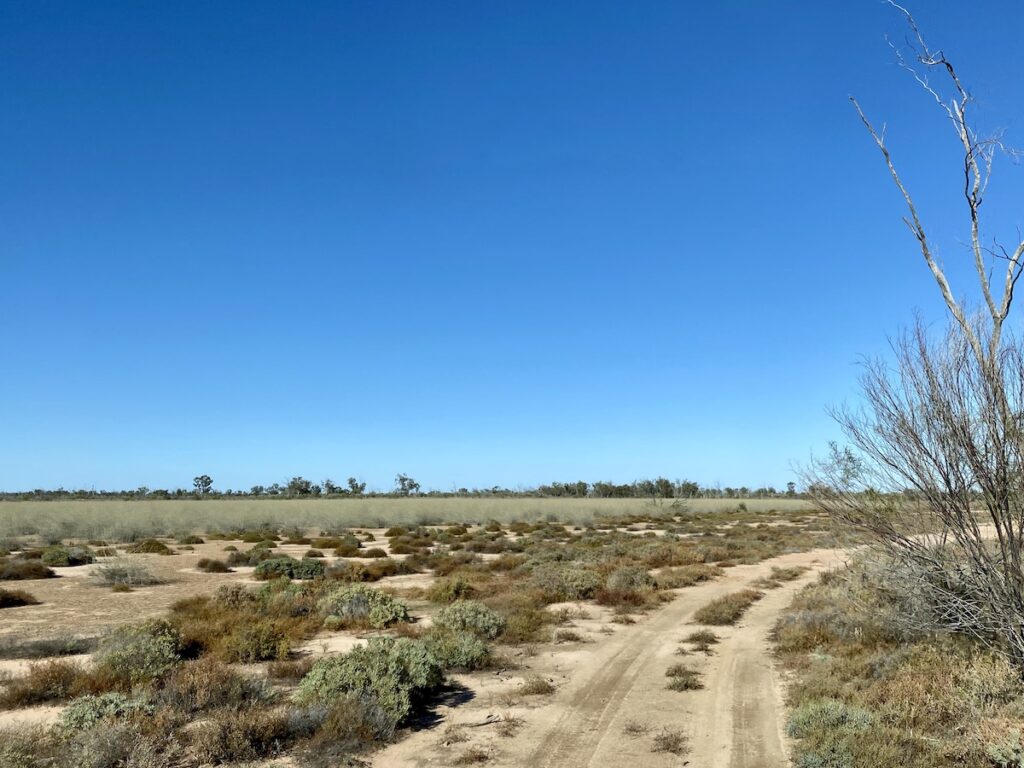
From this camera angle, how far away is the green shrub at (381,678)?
8.69 metres

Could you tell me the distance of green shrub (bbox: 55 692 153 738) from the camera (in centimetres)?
769

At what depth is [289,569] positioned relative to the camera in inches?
934

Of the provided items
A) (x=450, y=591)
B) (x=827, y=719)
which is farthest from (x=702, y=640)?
(x=450, y=591)

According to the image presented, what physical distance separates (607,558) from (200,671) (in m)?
19.6

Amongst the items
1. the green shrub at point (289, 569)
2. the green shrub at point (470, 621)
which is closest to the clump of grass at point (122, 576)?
the green shrub at point (289, 569)

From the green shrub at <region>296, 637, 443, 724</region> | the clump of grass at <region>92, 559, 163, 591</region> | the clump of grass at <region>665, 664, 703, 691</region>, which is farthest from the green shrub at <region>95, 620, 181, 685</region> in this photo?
the clump of grass at <region>92, 559, 163, 591</region>

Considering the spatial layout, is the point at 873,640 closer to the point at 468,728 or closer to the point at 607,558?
the point at 468,728

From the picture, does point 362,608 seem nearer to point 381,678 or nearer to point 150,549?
point 381,678

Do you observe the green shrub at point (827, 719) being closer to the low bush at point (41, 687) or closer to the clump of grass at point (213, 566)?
the low bush at point (41, 687)

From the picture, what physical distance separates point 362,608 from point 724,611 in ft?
29.1

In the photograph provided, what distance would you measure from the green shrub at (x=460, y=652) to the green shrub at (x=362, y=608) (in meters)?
3.03

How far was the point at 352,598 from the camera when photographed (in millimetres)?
15648

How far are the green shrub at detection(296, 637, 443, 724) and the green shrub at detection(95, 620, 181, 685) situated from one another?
265 cm

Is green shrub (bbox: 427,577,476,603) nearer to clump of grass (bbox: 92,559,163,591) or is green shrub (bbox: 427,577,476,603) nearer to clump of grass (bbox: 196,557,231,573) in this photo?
clump of grass (bbox: 92,559,163,591)
